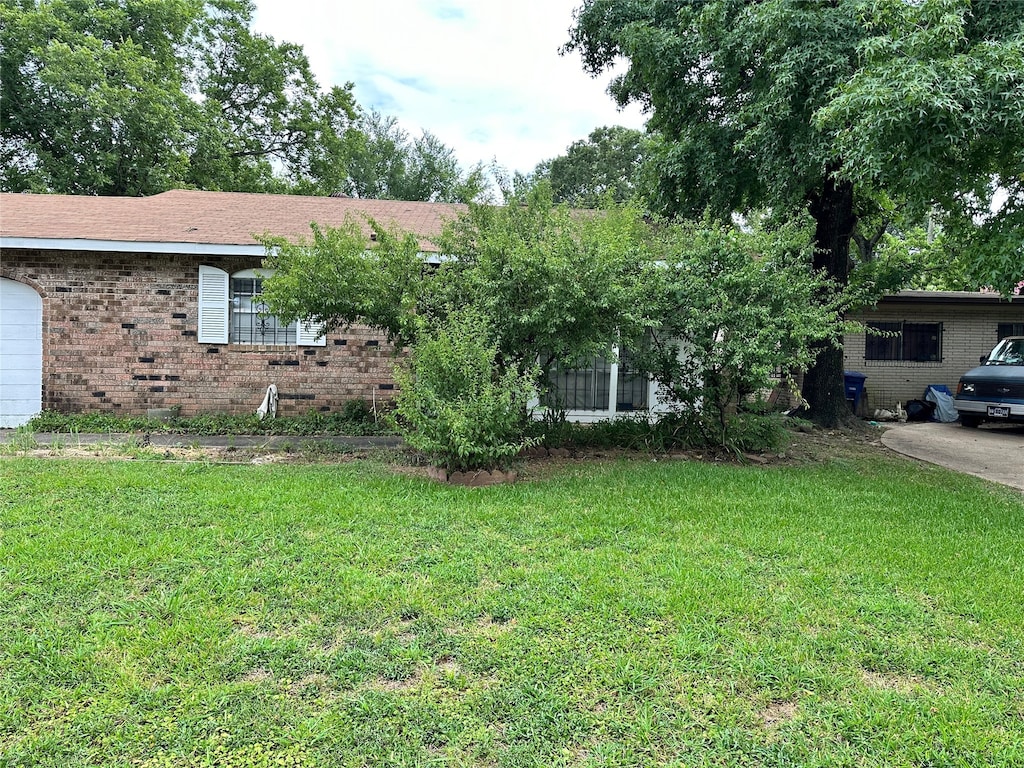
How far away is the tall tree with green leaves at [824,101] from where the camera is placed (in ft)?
16.3

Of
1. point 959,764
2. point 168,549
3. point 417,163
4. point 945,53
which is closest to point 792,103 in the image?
point 945,53

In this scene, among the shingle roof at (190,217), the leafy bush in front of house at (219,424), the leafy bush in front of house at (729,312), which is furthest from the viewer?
the shingle roof at (190,217)

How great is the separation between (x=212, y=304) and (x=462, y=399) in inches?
228

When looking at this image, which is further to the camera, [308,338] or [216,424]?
[308,338]

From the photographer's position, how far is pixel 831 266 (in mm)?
10289

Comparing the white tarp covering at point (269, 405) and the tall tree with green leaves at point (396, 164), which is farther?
the tall tree with green leaves at point (396, 164)

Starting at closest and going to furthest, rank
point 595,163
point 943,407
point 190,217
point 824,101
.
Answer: point 824,101 → point 190,217 → point 943,407 → point 595,163

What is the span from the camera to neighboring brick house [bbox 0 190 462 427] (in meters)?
9.36

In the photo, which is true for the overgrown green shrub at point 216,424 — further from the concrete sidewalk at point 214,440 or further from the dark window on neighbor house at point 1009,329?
the dark window on neighbor house at point 1009,329

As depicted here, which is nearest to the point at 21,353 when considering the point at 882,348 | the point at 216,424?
the point at 216,424

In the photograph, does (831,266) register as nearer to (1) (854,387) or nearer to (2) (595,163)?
(1) (854,387)

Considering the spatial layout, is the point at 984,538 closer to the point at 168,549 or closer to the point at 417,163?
the point at 168,549

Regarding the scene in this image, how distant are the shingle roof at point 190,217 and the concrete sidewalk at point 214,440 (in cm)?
276

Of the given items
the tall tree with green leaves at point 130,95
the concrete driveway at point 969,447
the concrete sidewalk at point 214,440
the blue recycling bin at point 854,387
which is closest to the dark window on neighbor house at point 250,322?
the concrete sidewalk at point 214,440
